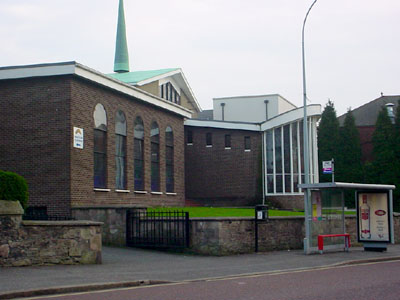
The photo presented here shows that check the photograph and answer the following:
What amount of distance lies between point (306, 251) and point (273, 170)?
1905 cm

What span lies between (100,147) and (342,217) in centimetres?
1110

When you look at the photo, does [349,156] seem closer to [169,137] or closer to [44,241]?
[169,137]

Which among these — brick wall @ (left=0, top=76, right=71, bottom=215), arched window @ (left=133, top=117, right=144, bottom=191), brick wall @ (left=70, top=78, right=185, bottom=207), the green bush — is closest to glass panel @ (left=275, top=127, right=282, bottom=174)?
brick wall @ (left=70, top=78, right=185, bottom=207)

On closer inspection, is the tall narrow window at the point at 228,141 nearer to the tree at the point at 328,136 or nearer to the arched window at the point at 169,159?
the arched window at the point at 169,159

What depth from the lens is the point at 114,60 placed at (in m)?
53.5

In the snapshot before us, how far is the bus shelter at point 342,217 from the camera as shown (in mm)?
21219

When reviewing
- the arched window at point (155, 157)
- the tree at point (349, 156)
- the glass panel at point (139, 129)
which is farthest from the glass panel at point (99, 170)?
the tree at point (349, 156)

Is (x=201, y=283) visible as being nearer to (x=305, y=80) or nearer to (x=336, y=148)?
(x=305, y=80)

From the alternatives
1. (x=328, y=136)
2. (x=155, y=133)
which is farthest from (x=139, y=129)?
(x=328, y=136)

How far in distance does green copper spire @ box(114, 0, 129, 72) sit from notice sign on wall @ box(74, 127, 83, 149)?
27715mm

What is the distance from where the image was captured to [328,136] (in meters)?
55.5

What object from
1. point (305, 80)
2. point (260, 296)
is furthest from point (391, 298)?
point (305, 80)

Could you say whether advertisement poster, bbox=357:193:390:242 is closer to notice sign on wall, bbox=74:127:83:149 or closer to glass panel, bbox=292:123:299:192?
notice sign on wall, bbox=74:127:83:149

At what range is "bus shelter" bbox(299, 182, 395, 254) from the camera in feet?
69.6
